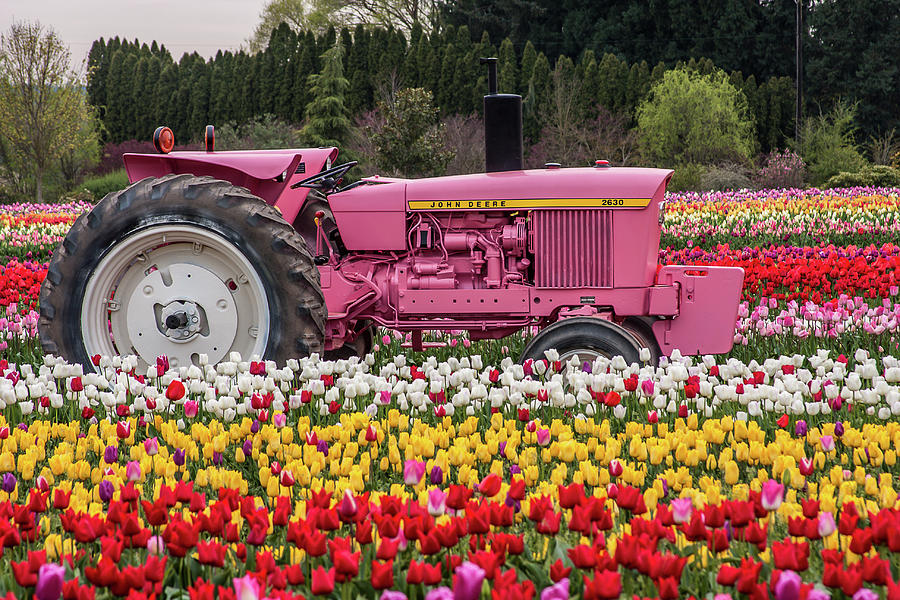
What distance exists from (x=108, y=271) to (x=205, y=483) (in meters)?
2.20

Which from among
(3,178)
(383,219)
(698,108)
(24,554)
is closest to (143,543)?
(24,554)

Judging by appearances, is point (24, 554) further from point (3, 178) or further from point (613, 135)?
point (3, 178)

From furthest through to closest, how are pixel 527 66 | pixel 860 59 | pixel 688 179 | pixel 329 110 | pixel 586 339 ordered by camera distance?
pixel 860 59 < pixel 527 66 < pixel 329 110 < pixel 688 179 < pixel 586 339

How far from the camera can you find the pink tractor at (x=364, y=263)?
468 cm

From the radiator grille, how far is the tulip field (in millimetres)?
621

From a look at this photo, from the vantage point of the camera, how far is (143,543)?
227cm

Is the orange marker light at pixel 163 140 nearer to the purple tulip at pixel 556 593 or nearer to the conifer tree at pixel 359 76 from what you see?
the purple tulip at pixel 556 593

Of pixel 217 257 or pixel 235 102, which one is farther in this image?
pixel 235 102

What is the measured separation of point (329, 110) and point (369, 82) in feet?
19.4

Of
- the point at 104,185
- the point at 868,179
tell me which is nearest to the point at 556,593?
the point at 868,179

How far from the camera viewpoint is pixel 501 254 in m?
5.10

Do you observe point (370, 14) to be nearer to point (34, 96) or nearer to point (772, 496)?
point (34, 96)

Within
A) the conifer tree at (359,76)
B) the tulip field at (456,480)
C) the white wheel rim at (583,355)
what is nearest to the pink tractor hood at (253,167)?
the tulip field at (456,480)

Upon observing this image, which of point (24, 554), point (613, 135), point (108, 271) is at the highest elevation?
point (613, 135)
